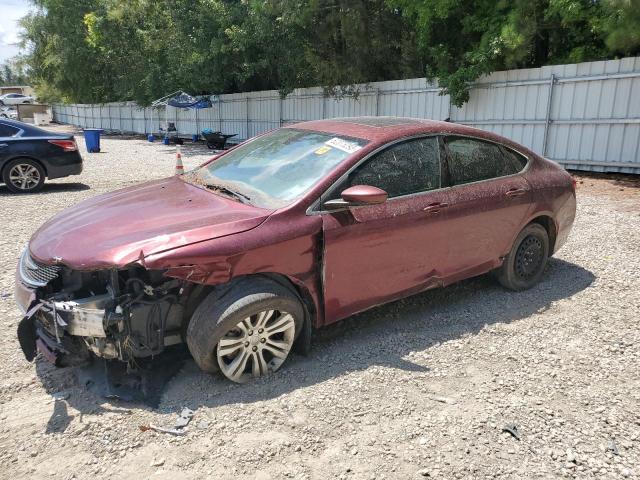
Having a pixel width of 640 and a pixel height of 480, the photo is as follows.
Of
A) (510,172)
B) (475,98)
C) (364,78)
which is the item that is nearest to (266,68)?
(364,78)

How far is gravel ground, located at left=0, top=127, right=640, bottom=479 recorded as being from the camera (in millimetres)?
2570

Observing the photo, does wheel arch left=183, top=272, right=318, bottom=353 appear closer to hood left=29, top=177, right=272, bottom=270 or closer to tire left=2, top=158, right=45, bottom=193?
hood left=29, top=177, right=272, bottom=270

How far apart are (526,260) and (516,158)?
99 cm

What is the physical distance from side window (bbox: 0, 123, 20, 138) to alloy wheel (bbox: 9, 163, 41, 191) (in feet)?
1.89

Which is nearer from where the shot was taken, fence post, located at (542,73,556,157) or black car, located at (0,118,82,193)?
black car, located at (0,118,82,193)

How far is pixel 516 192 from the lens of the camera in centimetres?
444

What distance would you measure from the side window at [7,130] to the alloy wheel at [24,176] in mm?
577

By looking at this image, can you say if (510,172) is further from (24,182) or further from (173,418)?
(24,182)

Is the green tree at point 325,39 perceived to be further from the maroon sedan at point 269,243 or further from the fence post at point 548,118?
the maroon sedan at point 269,243

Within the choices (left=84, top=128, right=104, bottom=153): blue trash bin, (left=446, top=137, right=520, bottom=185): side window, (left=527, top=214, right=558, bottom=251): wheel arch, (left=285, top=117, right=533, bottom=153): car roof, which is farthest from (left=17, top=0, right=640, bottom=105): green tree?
(left=285, top=117, right=533, bottom=153): car roof

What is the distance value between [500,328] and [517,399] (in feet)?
3.34

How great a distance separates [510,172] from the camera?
14.9ft

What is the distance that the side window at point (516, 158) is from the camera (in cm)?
459

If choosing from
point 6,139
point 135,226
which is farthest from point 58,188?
point 135,226
